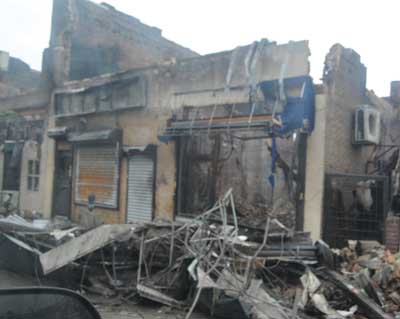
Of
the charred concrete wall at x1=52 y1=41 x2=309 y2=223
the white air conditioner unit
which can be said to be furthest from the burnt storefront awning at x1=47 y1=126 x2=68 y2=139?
the white air conditioner unit

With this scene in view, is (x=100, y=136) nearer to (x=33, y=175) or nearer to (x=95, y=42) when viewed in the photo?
(x=33, y=175)

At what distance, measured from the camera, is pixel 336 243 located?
373 inches

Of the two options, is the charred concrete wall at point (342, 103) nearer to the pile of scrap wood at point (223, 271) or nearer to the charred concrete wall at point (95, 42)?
the pile of scrap wood at point (223, 271)

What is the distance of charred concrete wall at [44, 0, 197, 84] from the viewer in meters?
16.0

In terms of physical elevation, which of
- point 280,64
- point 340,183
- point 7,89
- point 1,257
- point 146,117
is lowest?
point 1,257

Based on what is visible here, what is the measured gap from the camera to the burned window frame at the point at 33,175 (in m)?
16.5

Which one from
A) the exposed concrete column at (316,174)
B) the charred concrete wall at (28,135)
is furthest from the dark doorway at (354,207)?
the charred concrete wall at (28,135)

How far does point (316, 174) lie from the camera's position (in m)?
9.25

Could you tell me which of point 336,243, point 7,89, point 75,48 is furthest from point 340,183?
point 7,89

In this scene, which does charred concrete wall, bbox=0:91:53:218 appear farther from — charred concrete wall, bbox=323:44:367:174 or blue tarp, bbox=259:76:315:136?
charred concrete wall, bbox=323:44:367:174

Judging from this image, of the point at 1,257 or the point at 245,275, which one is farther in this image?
the point at 1,257

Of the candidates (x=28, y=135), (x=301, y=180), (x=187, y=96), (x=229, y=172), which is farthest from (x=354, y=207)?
(x=28, y=135)

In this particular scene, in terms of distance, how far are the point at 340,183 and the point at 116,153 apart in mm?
6817

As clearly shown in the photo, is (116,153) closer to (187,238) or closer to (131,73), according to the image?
(131,73)
